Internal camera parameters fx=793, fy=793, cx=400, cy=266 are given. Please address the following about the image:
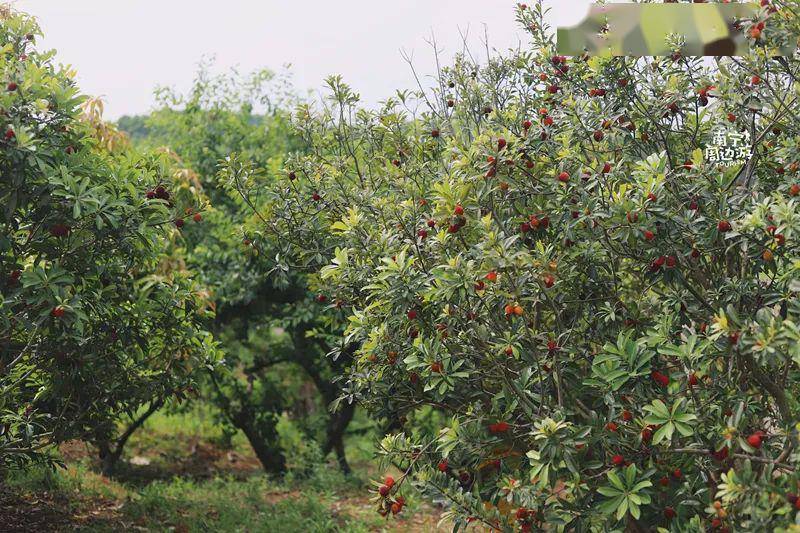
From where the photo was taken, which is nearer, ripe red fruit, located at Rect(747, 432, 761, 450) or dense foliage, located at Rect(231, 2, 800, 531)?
ripe red fruit, located at Rect(747, 432, 761, 450)

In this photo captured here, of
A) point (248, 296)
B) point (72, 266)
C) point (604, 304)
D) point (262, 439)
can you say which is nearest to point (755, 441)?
point (604, 304)

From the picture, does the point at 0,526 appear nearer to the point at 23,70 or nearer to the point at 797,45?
the point at 23,70

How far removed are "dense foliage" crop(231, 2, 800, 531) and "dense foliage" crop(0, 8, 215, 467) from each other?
4.49 ft

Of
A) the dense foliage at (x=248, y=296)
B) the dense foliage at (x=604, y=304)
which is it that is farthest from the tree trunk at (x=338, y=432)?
the dense foliage at (x=604, y=304)

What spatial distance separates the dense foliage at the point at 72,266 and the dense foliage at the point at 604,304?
4.49ft

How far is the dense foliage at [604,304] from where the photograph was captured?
11.4 ft

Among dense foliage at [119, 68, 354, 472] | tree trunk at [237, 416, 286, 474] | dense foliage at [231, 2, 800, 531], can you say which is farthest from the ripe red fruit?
tree trunk at [237, 416, 286, 474]

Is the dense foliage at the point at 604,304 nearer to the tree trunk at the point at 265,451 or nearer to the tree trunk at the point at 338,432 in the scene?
the tree trunk at the point at 338,432

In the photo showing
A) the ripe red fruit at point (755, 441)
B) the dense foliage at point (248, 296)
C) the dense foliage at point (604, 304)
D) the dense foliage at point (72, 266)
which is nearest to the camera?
the ripe red fruit at point (755, 441)

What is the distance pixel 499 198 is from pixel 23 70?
9.26 ft

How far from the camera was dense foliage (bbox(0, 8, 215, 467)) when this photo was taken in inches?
174

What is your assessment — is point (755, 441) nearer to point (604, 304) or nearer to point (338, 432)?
point (604, 304)

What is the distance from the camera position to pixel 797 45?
4.07m

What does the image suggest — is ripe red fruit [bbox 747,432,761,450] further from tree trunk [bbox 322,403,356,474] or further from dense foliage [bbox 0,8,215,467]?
tree trunk [bbox 322,403,356,474]
